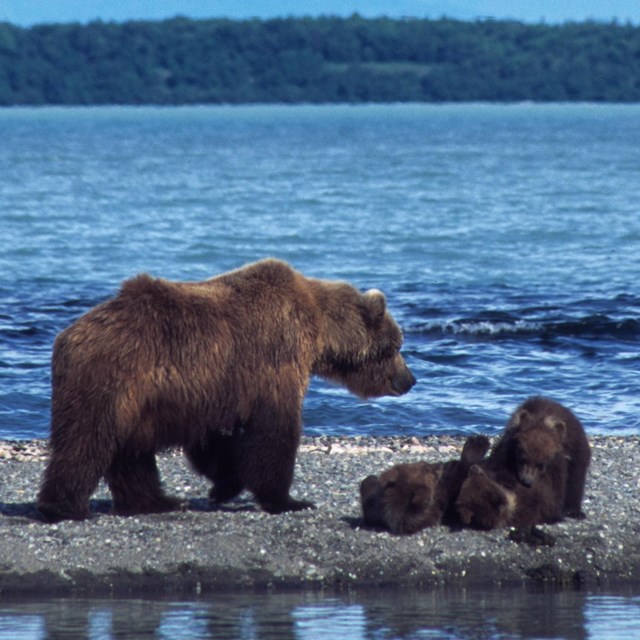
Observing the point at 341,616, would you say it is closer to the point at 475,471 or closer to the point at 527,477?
the point at 475,471

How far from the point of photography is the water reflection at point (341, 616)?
6555 millimetres

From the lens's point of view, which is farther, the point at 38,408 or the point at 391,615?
the point at 38,408

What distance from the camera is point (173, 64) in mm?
160125

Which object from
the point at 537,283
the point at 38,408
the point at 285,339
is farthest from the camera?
the point at 537,283

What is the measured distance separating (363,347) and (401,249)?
21286 millimetres

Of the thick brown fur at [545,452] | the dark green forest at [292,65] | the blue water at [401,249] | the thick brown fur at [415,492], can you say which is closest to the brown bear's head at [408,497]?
the thick brown fur at [415,492]

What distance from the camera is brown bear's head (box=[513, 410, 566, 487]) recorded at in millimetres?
7660

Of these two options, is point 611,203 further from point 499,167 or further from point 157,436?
point 157,436

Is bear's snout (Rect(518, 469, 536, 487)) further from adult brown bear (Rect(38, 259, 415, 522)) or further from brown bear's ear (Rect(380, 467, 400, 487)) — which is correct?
adult brown bear (Rect(38, 259, 415, 522))

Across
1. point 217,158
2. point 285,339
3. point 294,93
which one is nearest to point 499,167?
point 217,158

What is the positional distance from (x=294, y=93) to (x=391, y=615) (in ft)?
516

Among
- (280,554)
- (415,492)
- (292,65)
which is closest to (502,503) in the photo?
(415,492)

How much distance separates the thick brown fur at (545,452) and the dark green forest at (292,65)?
150 meters

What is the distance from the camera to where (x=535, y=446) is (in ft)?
25.2
